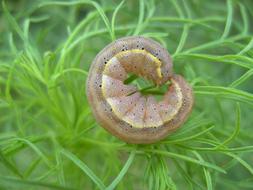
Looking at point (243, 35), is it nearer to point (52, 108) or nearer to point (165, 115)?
point (165, 115)

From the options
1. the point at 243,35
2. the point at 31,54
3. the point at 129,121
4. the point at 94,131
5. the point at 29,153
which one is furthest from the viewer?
the point at 29,153

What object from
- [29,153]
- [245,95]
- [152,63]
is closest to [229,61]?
[245,95]

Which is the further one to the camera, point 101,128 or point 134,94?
point 101,128

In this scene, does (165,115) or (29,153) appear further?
(29,153)

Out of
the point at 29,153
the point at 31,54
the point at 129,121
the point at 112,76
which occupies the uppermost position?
the point at 31,54

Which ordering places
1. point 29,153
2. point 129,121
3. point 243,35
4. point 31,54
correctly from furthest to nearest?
point 29,153, point 243,35, point 31,54, point 129,121

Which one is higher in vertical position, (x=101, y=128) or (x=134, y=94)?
(x=134, y=94)

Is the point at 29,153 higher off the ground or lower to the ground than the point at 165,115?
lower
